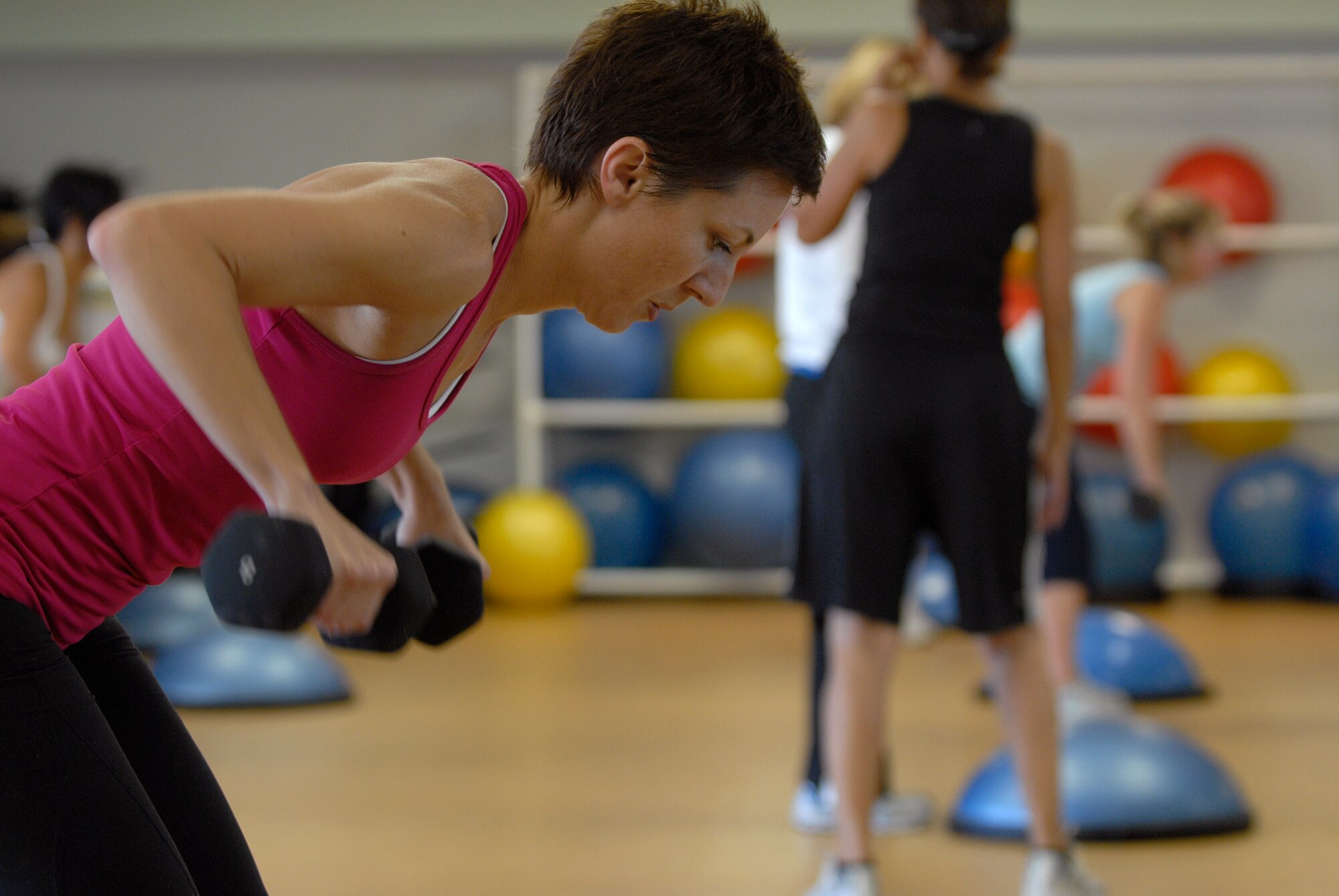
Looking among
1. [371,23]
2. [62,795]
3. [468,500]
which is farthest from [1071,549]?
[371,23]

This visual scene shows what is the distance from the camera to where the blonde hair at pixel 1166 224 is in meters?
3.42

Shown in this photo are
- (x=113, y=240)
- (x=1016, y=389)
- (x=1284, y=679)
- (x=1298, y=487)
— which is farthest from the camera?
(x=1298, y=487)

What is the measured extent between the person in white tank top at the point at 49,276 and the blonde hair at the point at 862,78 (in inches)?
69.0

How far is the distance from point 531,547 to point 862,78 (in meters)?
2.85

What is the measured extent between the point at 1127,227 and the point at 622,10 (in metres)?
2.76

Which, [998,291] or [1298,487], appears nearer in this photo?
[998,291]

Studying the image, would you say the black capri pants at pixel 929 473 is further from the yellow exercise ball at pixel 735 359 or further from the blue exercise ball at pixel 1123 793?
the yellow exercise ball at pixel 735 359

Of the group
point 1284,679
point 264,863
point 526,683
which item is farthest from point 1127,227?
point 264,863

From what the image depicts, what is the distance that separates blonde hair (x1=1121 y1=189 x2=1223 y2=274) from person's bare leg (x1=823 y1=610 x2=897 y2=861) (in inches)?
67.7

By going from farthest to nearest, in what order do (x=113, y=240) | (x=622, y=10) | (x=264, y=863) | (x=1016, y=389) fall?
(x=264, y=863)
(x=1016, y=389)
(x=622, y=10)
(x=113, y=240)

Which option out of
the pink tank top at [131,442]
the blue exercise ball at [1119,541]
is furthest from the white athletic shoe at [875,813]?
the blue exercise ball at [1119,541]

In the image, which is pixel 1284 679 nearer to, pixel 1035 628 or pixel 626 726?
pixel 626 726

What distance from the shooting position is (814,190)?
1128 mm

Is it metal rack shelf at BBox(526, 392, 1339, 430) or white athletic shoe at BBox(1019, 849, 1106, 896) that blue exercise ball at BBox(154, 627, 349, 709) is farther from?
white athletic shoe at BBox(1019, 849, 1106, 896)
